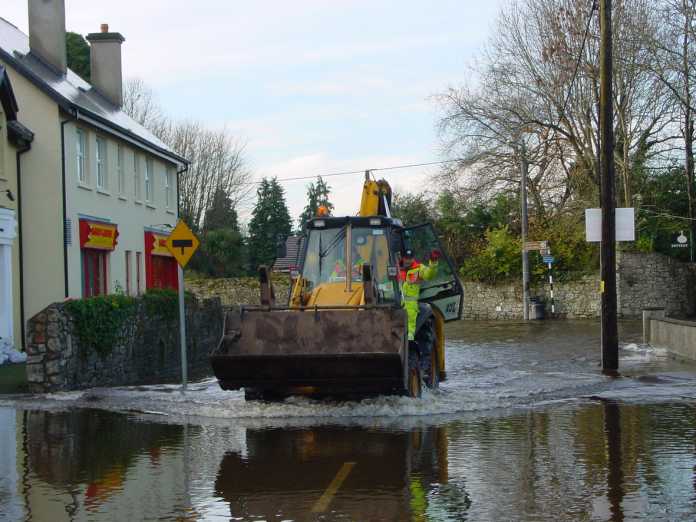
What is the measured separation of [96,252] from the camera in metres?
28.7

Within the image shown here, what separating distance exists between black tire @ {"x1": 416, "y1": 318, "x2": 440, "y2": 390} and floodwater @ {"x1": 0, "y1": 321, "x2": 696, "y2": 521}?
484 millimetres

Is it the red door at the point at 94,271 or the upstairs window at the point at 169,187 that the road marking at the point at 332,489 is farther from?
the upstairs window at the point at 169,187

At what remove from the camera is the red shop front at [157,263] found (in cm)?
3341

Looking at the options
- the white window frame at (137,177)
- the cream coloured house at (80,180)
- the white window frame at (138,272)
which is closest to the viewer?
the cream coloured house at (80,180)

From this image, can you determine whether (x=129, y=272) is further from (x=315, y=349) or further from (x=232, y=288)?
(x=232, y=288)

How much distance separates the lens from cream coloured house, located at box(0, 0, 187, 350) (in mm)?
25266

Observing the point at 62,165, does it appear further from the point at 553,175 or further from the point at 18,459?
the point at 553,175

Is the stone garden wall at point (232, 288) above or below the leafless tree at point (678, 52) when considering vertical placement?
below

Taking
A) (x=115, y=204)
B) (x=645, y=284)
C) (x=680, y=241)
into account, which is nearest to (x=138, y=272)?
(x=115, y=204)

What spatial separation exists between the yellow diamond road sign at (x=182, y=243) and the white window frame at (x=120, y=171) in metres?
13.7

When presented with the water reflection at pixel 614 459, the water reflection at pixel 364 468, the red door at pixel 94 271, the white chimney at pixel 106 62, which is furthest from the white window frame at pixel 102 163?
the water reflection at pixel 614 459

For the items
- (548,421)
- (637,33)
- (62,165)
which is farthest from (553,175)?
(548,421)

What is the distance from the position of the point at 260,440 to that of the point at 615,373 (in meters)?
9.95

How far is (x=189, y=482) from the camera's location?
8.81 meters
